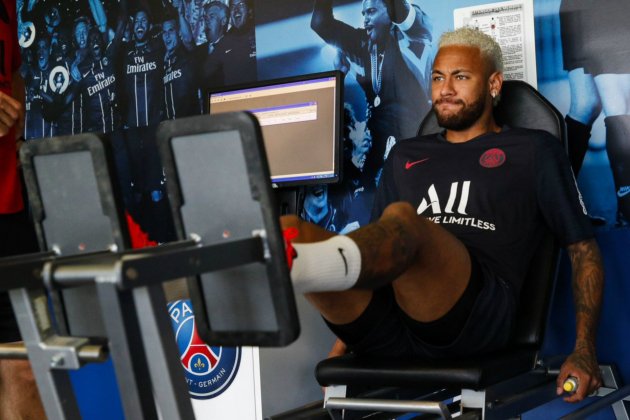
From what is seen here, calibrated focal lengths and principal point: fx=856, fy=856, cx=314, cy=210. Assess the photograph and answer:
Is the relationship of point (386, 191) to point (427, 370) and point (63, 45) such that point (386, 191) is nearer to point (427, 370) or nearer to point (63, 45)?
point (427, 370)

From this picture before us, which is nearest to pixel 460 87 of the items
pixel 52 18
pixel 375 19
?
pixel 375 19

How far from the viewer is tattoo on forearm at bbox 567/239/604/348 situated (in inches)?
78.0

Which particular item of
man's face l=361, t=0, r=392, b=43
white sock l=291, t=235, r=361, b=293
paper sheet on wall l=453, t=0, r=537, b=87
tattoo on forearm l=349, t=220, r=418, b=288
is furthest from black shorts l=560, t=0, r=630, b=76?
white sock l=291, t=235, r=361, b=293

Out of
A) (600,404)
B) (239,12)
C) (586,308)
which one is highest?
(239,12)

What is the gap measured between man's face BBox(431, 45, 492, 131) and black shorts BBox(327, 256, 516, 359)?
53 centimetres

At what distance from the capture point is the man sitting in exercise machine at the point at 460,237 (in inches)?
65.4

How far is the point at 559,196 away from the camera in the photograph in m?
2.05

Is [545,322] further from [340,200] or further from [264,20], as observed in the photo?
[264,20]

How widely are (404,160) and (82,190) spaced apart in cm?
128

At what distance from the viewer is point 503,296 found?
1892 mm

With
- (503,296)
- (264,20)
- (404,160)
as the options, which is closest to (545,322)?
(503,296)

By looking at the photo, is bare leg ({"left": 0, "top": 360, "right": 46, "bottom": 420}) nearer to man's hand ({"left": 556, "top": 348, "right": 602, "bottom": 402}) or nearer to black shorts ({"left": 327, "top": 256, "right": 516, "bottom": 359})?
black shorts ({"left": 327, "top": 256, "right": 516, "bottom": 359})

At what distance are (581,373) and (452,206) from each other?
518mm

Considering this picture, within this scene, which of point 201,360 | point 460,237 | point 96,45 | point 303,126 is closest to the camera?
point 460,237
